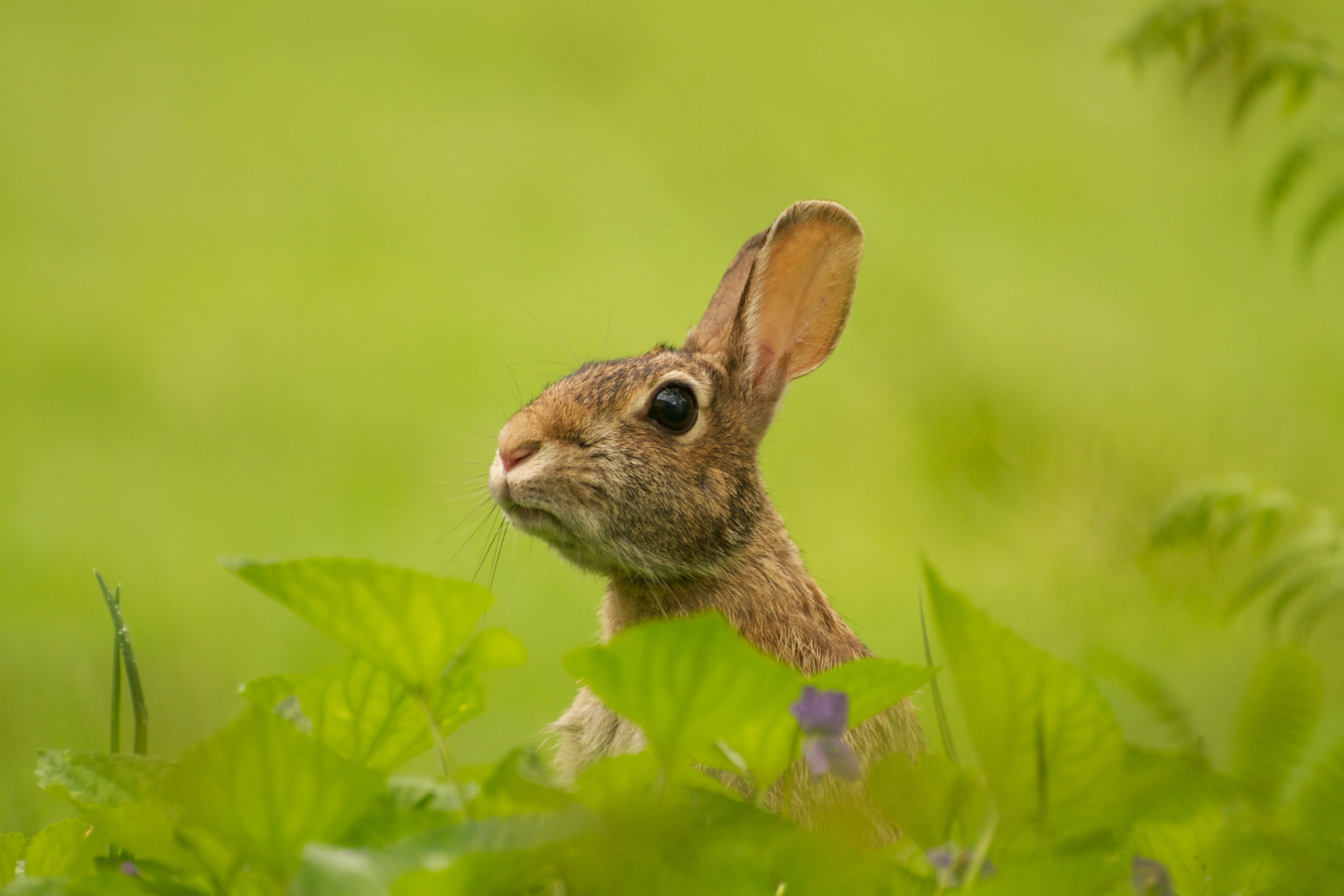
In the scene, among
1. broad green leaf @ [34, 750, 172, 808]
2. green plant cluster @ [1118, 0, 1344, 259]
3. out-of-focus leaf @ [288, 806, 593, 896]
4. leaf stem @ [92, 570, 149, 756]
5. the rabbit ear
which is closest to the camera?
out-of-focus leaf @ [288, 806, 593, 896]

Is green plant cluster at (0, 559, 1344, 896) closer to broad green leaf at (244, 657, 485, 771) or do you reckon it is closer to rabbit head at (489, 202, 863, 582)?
broad green leaf at (244, 657, 485, 771)

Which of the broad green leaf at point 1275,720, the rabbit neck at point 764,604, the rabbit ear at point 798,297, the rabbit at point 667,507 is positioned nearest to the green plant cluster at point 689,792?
the broad green leaf at point 1275,720

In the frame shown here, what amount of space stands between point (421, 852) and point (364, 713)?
456mm

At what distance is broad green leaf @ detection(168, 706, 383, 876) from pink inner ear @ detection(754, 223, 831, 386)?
2.68m

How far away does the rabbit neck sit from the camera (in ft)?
9.07

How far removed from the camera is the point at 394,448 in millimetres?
6293

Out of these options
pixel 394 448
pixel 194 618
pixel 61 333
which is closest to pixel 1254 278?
pixel 394 448

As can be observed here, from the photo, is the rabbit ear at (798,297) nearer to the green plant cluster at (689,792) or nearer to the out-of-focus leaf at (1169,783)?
the green plant cluster at (689,792)

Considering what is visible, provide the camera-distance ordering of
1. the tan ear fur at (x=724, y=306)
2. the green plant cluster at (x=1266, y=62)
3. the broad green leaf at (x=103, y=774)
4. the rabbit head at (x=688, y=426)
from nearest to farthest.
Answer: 1. the broad green leaf at (x=103, y=774)
2. the green plant cluster at (x=1266, y=62)
3. the rabbit head at (x=688, y=426)
4. the tan ear fur at (x=724, y=306)

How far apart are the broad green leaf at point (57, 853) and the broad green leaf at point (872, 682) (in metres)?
0.90

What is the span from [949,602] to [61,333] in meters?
7.00

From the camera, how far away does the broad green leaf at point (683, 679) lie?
3.44ft

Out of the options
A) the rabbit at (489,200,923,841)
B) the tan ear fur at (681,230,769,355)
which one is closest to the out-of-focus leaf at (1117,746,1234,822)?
the rabbit at (489,200,923,841)

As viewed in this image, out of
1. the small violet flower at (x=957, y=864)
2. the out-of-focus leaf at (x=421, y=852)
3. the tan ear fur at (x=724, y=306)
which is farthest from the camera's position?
the tan ear fur at (x=724, y=306)
